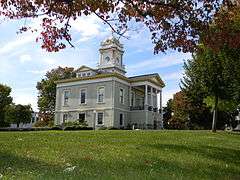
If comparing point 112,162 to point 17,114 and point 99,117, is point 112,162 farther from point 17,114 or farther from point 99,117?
point 17,114

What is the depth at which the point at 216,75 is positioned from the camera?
37.4 meters

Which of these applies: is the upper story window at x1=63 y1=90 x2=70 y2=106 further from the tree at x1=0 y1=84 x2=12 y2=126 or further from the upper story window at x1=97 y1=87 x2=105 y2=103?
the tree at x1=0 y1=84 x2=12 y2=126

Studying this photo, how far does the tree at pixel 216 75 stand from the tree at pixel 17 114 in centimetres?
4755

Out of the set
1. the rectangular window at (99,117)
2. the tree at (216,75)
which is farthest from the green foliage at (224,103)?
the rectangular window at (99,117)

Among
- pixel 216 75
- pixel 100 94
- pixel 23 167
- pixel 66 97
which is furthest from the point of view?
pixel 66 97

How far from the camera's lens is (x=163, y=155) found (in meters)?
16.8

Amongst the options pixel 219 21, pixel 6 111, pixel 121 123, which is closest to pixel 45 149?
pixel 219 21

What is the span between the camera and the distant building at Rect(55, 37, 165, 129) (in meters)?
62.2

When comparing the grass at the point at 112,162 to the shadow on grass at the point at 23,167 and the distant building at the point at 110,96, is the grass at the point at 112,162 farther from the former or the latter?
the distant building at the point at 110,96

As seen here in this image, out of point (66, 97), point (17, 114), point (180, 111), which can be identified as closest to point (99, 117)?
point (66, 97)

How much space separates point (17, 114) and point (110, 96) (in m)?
26.0

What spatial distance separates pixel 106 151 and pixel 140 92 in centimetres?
5373

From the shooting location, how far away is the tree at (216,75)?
34.4 metres

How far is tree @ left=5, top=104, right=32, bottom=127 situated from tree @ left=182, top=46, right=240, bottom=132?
47.5 metres
